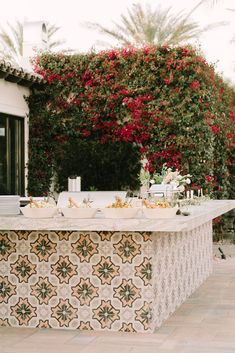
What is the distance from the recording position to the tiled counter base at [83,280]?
5.21 metres

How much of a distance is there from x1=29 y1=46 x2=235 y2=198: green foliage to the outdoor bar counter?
528cm

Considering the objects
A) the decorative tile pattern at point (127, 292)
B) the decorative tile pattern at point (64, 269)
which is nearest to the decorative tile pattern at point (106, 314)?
the decorative tile pattern at point (127, 292)

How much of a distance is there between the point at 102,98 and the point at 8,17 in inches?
433

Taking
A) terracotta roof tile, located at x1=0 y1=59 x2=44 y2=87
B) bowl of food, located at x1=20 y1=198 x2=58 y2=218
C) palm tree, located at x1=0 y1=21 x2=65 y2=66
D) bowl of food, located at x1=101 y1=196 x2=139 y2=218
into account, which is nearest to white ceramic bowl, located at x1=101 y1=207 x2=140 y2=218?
bowl of food, located at x1=101 y1=196 x2=139 y2=218

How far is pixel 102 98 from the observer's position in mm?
11219

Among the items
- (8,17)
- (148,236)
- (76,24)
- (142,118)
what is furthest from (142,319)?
(8,17)

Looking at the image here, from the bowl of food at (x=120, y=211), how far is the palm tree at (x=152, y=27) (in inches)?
582

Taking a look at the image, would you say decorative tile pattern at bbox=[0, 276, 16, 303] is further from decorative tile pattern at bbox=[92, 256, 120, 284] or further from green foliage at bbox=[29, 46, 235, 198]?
green foliage at bbox=[29, 46, 235, 198]

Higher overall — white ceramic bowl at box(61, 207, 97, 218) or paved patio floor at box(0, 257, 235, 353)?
white ceramic bowl at box(61, 207, 97, 218)

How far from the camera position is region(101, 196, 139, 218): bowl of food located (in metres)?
5.06

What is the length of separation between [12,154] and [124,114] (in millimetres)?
1942

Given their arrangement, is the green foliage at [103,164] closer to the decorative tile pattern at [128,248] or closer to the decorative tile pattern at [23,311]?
the decorative tile pattern at [23,311]

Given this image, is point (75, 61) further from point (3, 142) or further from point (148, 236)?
point (148, 236)

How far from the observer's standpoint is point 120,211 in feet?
16.6
